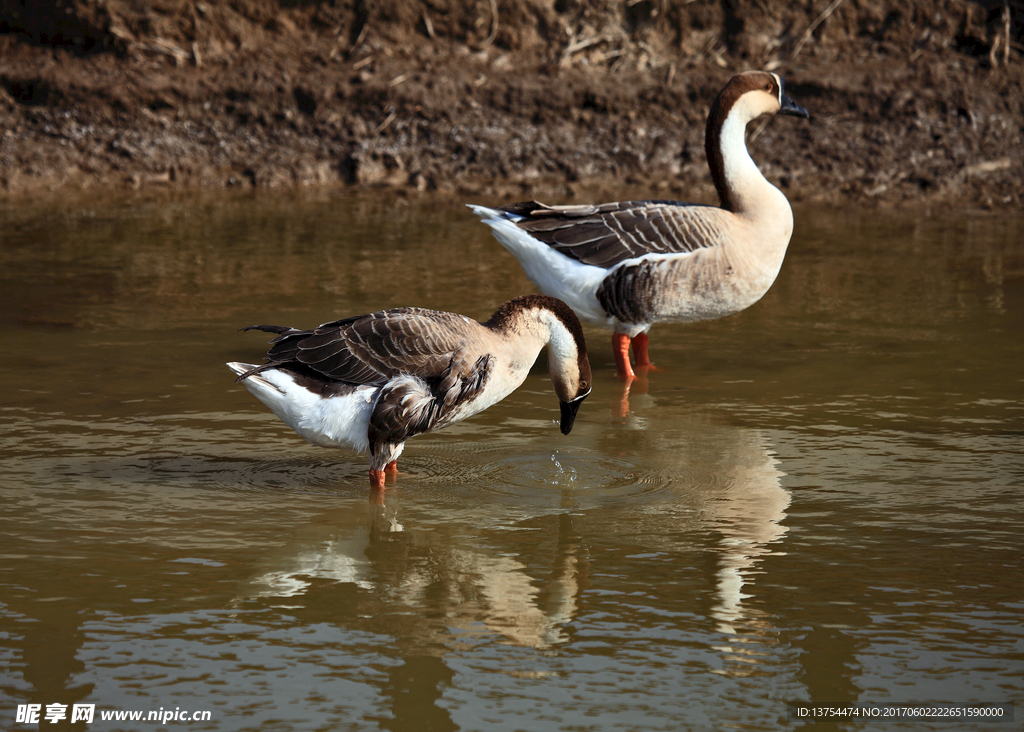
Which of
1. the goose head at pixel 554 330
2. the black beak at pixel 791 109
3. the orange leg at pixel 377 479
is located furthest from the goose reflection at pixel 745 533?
the black beak at pixel 791 109

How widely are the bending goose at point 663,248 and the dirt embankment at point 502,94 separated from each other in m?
5.46

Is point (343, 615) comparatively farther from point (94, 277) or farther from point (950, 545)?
point (94, 277)

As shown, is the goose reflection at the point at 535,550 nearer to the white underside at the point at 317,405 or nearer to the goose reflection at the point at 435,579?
the goose reflection at the point at 435,579

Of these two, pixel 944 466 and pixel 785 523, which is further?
pixel 944 466

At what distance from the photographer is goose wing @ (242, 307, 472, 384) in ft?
20.7

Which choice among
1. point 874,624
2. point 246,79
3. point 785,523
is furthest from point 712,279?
point 246,79

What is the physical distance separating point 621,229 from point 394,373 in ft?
10.5

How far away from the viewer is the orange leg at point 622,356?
29.4ft

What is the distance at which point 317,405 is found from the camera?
6301 mm

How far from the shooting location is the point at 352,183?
15.4 metres

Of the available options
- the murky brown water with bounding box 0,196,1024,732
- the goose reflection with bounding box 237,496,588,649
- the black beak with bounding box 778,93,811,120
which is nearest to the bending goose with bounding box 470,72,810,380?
the black beak with bounding box 778,93,811,120

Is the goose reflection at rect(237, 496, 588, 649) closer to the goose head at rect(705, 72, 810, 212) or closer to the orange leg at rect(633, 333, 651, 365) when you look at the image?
the orange leg at rect(633, 333, 651, 365)

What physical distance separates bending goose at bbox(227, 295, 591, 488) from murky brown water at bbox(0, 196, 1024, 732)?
0.43 metres

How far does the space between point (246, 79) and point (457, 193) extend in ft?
11.5
